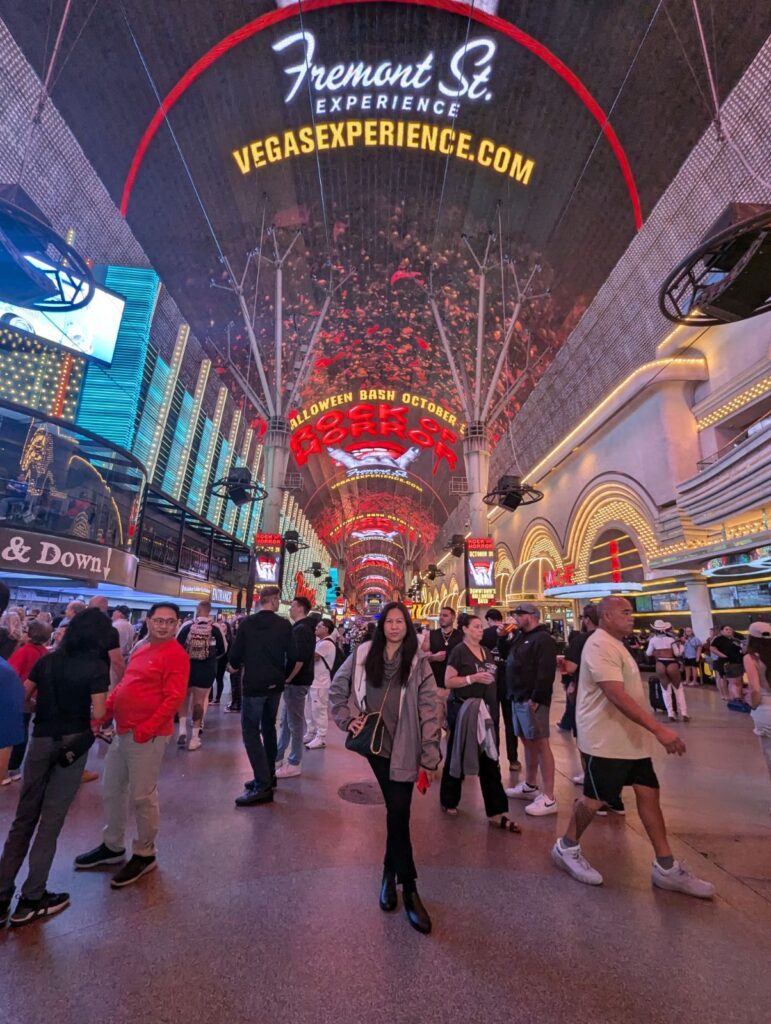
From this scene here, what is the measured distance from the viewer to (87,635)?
278cm

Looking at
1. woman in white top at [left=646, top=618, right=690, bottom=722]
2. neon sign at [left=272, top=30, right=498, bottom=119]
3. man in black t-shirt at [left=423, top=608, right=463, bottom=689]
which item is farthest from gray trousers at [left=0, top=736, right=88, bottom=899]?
neon sign at [left=272, top=30, right=498, bottom=119]

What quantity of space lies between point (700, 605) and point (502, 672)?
12226 millimetres

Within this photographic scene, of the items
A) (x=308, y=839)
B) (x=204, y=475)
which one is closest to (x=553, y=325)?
(x=204, y=475)

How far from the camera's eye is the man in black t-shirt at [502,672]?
5.37 meters

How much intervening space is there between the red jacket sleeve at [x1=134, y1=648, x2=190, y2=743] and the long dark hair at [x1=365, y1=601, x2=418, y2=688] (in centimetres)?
112

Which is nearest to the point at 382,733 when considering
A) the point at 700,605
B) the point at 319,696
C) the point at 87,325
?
the point at 319,696

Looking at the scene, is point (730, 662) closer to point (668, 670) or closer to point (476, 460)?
point (668, 670)

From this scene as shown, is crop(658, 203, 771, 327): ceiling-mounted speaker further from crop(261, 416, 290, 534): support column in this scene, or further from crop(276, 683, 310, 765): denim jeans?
crop(261, 416, 290, 534): support column

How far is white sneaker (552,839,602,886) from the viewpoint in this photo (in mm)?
2844

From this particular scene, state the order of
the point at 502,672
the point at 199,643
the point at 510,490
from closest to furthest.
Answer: the point at 502,672, the point at 199,643, the point at 510,490

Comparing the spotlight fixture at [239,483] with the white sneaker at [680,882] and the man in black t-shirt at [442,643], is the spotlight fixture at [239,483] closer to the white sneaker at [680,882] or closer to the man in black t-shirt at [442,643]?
the man in black t-shirt at [442,643]

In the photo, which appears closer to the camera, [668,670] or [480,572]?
[668,670]

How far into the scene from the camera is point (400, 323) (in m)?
28.9

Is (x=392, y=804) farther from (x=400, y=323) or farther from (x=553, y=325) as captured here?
(x=400, y=323)
